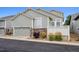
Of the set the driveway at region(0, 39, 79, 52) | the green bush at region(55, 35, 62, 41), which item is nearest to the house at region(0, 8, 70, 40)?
the green bush at region(55, 35, 62, 41)

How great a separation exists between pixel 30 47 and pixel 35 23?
584 millimetres

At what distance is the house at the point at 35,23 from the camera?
1397 centimetres

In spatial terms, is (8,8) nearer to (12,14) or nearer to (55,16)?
(12,14)

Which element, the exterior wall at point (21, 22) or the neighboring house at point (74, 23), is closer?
the neighboring house at point (74, 23)

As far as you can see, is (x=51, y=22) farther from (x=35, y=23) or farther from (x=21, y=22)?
(x=21, y=22)

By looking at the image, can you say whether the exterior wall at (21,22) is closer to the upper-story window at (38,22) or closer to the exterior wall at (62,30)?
the upper-story window at (38,22)

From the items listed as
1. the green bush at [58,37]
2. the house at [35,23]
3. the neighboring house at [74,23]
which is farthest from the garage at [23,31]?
the neighboring house at [74,23]

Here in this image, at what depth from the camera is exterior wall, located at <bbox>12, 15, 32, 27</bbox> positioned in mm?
14062

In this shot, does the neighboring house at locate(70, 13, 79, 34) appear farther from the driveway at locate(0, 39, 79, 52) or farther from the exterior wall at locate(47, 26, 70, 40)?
the driveway at locate(0, 39, 79, 52)

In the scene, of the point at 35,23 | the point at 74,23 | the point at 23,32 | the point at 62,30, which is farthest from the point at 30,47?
the point at 74,23

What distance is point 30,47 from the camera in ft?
45.9

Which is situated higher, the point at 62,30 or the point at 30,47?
the point at 62,30

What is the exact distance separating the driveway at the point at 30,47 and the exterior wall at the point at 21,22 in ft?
1.33
